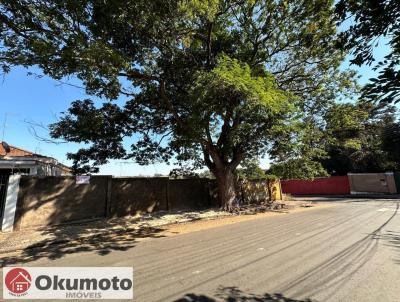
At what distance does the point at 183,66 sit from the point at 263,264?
1076 centimetres

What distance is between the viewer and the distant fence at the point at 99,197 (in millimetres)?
10258

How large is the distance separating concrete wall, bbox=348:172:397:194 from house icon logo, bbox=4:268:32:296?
3204cm

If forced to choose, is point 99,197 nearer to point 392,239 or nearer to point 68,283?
point 68,283

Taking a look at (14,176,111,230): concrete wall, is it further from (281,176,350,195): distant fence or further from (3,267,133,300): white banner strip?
(281,176,350,195): distant fence

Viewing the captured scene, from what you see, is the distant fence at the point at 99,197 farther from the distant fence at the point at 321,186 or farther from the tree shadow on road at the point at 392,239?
the distant fence at the point at 321,186

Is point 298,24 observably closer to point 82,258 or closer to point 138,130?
point 138,130

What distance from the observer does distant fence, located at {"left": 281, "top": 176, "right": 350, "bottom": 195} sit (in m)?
32.1

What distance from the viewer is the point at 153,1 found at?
9.50 metres

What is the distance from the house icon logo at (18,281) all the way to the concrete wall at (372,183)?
1261 inches

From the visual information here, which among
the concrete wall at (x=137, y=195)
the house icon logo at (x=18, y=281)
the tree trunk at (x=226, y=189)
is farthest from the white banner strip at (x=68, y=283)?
the tree trunk at (x=226, y=189)

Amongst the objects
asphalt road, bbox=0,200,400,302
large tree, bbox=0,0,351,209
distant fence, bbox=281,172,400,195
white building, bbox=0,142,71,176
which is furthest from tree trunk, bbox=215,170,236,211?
distant fence, bbox=281,172,400,195

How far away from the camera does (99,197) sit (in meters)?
12.5

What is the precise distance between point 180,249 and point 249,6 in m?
11.6

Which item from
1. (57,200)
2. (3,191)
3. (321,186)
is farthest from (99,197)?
(321,186)
